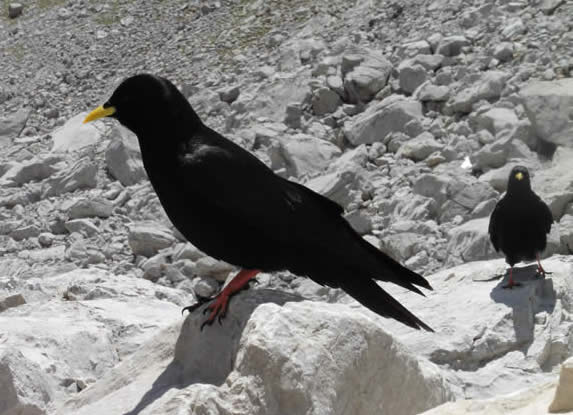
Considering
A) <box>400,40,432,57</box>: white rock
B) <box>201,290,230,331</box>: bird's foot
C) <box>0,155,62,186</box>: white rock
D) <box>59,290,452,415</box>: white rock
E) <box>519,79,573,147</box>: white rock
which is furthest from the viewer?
<box>0,155,62,186</box>: white rock

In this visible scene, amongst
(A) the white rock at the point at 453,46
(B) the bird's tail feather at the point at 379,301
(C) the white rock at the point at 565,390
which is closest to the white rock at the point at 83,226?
(A) the white rock at the point at 453,46

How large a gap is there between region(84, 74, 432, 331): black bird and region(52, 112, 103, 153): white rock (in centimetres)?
1087

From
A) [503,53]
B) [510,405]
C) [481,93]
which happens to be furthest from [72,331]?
[503,53]

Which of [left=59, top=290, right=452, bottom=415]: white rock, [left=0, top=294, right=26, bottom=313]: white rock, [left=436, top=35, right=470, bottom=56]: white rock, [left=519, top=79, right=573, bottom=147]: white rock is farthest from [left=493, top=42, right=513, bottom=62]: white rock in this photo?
[left=59, top=290, right=452, bottom=415]: white rock

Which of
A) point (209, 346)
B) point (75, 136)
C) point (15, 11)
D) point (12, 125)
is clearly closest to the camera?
point (209, 346)

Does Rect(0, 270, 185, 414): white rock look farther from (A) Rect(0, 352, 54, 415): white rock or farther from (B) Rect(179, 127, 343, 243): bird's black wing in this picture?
(B) Rect(179, 127, 343, 243): bird's black wing

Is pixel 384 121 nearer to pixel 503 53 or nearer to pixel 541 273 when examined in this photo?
pixel 503 53

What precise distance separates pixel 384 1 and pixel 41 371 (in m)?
13.4

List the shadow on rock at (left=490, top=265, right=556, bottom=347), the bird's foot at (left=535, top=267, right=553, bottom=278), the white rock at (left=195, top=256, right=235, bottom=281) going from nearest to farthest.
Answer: the shadow on rock at (left=490, top=265, right=556, bottom=347) < the bird's foot at (left=535, top=267, right=553, bottom=278) < the white rock at (left=195, top=256, right=235, bottom=281)

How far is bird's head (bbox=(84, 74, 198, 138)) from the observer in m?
5.25

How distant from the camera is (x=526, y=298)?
287 inches

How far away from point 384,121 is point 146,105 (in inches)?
329

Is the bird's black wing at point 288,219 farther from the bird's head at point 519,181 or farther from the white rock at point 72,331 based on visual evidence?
the bird's head at point 519,181

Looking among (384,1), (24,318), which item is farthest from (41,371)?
(384,1)
